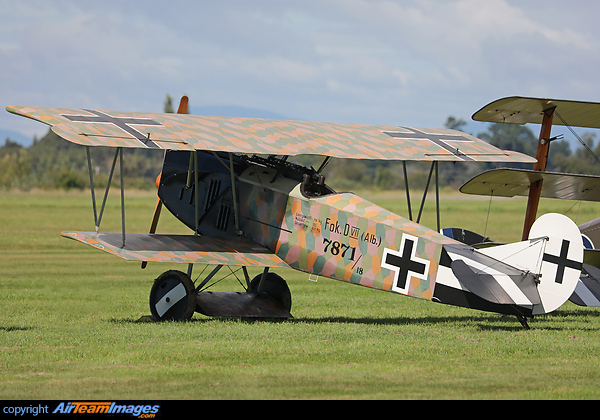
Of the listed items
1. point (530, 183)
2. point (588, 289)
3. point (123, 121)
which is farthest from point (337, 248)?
point (530, 183)

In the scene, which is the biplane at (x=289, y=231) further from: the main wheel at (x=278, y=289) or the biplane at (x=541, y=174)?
the biplane at (x=541, y=174)

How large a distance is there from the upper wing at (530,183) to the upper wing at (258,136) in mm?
328

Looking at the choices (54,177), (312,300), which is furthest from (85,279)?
(54,177)

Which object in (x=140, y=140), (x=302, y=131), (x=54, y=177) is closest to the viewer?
→ (x=140, y=140)

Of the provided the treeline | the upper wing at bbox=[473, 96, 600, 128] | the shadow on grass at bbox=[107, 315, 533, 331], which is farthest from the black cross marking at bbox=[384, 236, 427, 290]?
the treeline

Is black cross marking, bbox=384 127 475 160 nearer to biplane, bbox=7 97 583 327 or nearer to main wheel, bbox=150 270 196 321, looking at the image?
biplane, bbox=7 97 583 327

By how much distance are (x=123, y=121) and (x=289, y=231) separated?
2762mm

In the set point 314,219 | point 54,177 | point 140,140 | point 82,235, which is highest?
point 140,140

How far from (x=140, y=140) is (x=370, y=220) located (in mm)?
3130

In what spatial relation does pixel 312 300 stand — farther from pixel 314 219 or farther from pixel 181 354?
pixel 181 354

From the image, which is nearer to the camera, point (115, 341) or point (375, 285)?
point (115, 341)

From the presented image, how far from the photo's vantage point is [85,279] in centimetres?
1848
